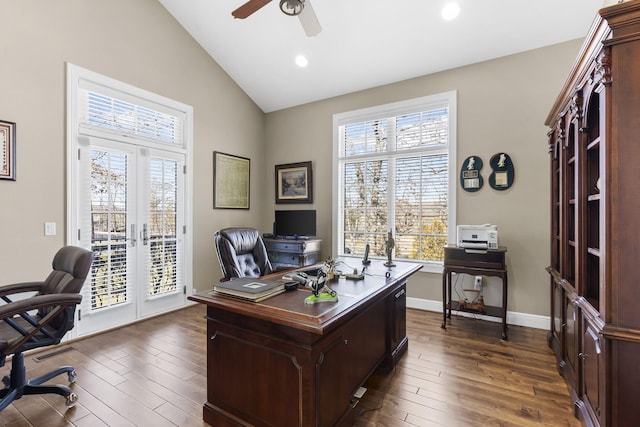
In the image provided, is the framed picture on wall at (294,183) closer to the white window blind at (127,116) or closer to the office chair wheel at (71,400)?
the white window blind at (127,116)

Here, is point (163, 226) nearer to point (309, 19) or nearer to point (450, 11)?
point (309, 19)

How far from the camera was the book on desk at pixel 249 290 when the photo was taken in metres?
1.64

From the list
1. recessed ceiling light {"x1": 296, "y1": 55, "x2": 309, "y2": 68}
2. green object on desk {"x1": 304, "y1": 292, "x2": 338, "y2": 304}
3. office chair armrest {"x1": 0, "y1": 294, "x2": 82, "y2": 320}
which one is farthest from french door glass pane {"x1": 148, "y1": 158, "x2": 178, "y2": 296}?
green object on desk {"x1": 304, "y1": 292, "x2": 338, "y2": 304}

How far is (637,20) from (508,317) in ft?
10.1

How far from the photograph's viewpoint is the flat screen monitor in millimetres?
4586

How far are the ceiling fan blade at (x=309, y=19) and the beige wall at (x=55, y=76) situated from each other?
2319 millimetres

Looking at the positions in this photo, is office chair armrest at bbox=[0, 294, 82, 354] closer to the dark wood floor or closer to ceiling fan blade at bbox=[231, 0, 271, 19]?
the dark wood floor

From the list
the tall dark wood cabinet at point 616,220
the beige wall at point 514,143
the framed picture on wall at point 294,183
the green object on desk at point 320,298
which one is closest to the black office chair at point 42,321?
the green object on desk at point 320,298

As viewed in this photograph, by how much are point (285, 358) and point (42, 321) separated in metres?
1.58

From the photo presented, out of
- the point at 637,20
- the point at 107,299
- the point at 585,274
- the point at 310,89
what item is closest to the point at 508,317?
the point at 585,274

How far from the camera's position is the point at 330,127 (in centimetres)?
474

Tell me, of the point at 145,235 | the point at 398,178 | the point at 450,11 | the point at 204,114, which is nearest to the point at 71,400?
the point at 145,235

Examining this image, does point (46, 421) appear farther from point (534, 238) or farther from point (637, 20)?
point (534, 238)

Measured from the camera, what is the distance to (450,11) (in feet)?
10.2
